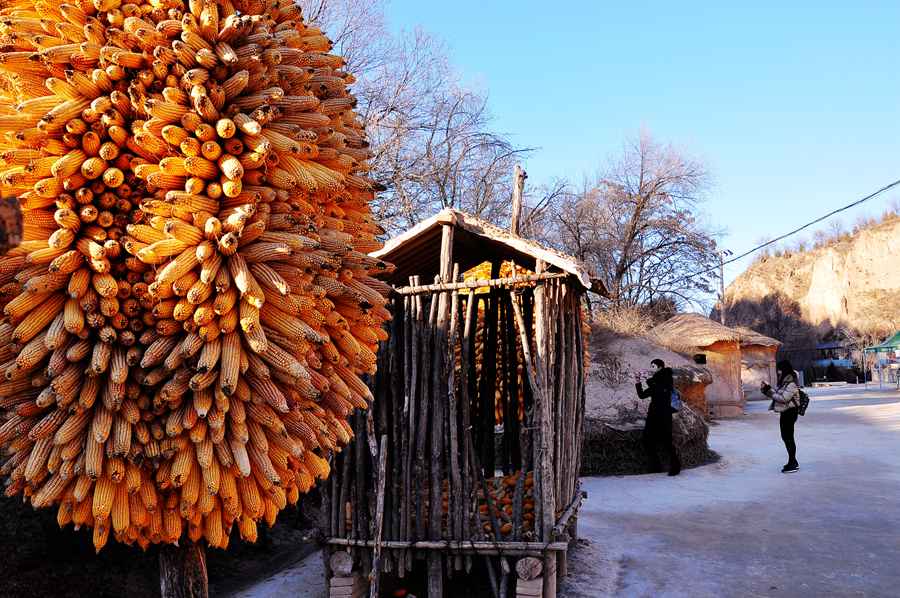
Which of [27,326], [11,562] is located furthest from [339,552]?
[27,326]

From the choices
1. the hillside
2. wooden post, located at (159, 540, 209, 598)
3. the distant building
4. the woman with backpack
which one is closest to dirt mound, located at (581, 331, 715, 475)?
the woman with backpack

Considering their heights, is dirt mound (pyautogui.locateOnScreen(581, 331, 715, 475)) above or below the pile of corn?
below

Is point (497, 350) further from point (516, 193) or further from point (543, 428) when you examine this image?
point (543, 428)

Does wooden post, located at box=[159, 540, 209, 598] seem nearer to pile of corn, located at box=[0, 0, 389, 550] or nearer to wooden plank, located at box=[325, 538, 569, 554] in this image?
pile of corn, located at box=[0, 0, 389, 550]

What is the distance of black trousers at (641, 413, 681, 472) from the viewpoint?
11.0m

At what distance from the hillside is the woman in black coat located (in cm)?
3846

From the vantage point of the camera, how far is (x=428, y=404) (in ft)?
18.1

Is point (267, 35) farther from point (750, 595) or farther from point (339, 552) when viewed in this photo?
point (750, 595)

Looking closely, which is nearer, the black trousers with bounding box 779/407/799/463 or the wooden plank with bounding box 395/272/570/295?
the wooden plank with bounding box 395/272/570/295

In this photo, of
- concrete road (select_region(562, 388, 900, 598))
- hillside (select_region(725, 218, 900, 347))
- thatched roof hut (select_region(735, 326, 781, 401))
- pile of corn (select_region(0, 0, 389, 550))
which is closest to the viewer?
pile of corn (select_region(0, 0, 389, 550))

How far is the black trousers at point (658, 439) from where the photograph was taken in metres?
11.0

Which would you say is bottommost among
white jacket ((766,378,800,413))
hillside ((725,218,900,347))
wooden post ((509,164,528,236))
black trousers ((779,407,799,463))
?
black trousers ((779,407,799,463))

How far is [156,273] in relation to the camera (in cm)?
185

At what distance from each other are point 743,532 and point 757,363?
22102 mm
